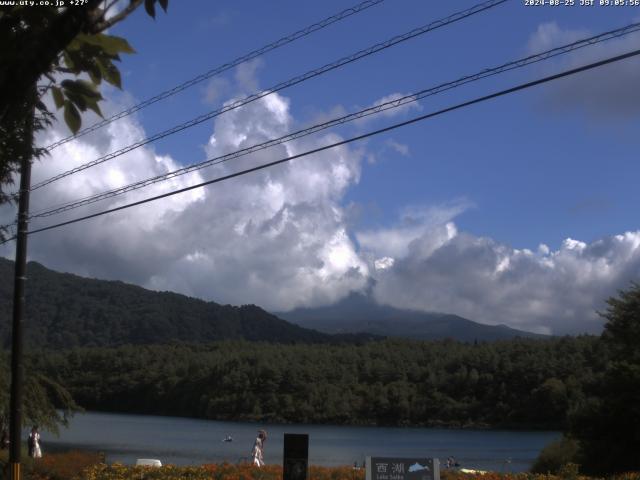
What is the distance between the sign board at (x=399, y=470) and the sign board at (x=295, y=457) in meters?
1.43

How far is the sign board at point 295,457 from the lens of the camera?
12016mm

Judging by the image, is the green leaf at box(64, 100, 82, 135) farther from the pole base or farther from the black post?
the pole base

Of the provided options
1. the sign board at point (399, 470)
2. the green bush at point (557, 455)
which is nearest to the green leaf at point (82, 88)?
the sign board at point (399, 470)

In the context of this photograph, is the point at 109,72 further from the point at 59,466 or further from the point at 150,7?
the point at 59,466

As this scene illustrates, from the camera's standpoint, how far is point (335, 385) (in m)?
126

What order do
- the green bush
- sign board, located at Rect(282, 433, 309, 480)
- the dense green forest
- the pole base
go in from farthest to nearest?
the dense green forest < the green bush < the pole base < sign board, located at Rect(282, 433, 309, 480)

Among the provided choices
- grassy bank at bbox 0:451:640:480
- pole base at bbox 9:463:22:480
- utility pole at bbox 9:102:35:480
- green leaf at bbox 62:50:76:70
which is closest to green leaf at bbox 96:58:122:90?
green leaf at bbox 62:50:76:70

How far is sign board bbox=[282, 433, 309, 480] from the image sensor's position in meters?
12.0

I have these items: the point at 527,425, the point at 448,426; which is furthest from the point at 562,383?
the point at 448,426

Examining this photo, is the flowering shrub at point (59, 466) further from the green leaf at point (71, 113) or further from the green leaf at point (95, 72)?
the green leaf at point (95, 72)

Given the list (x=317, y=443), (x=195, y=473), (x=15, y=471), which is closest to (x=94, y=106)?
(x=15, y=471)

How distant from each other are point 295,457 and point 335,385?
115839mm

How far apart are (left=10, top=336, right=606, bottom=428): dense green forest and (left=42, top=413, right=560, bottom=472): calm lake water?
7439mm

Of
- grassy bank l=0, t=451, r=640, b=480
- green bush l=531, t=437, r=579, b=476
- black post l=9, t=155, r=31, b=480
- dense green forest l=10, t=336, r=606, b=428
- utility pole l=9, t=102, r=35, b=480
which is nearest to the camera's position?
utility pole l=9, t=102, r=35, b=480
